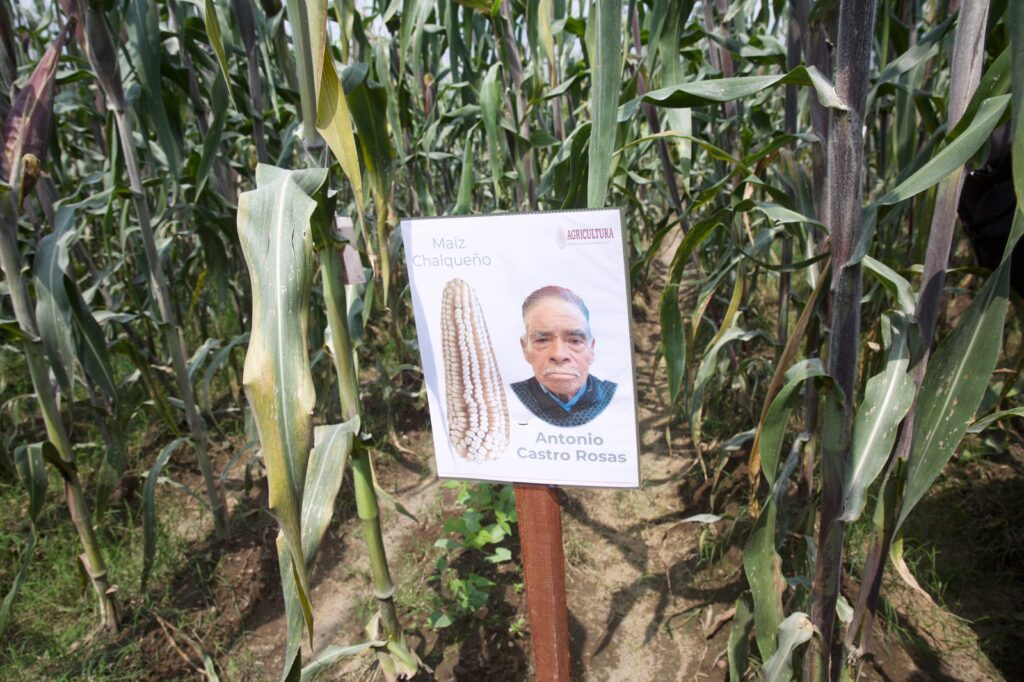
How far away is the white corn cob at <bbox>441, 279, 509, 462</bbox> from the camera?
100 centimetres

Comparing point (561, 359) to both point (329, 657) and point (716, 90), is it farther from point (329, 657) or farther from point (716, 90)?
point (329, 657)

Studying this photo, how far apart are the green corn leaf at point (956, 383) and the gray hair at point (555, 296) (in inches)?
16.3

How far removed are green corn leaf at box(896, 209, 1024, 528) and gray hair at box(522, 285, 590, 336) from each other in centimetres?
41

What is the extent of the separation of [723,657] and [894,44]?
1.56 metres

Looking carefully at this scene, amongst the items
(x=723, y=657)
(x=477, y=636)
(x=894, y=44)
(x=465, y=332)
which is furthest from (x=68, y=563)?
(x=894, y=44)

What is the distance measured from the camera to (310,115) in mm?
862

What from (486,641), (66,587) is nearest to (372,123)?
(486,641)

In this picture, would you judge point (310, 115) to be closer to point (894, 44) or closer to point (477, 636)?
point (477, 636)

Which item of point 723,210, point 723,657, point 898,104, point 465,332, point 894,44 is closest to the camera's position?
point 723,210

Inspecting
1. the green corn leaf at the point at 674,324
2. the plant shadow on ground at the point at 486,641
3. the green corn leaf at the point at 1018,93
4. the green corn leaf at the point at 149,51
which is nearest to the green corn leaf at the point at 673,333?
the green corn leaf at the point at 674,324

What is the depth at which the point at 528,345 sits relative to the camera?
0.98 metres

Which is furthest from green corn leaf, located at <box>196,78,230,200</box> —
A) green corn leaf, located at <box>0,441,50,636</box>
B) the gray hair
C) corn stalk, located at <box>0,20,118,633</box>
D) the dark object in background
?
the dark object in background

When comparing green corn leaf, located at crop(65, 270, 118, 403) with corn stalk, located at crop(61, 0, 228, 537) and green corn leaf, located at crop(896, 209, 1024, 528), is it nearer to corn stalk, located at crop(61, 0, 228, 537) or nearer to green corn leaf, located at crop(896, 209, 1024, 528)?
corn stalk, located at crop(61, 0, 228, 537)

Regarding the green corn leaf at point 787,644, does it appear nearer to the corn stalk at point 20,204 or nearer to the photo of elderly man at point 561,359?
the photo of elderly man at point 561,359
